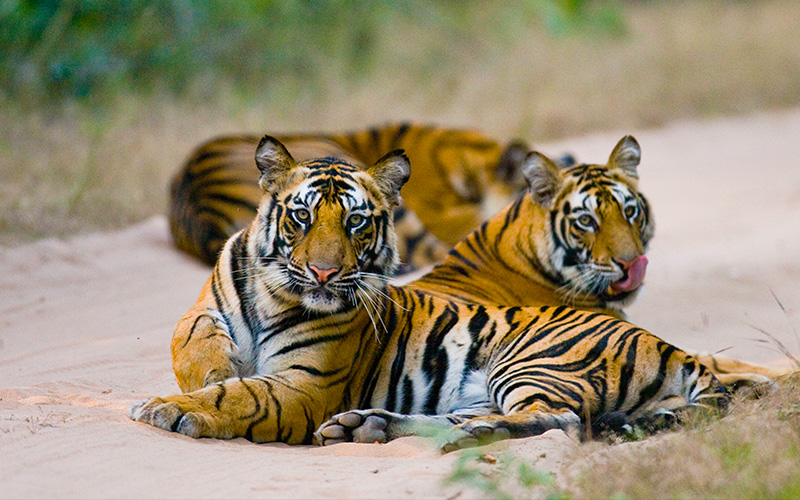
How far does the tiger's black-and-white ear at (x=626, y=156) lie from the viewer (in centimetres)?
463

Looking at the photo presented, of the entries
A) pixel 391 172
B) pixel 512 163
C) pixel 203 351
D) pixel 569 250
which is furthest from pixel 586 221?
pixel 512 163

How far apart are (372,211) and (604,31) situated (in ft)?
39.7

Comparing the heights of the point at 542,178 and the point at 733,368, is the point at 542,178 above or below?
above

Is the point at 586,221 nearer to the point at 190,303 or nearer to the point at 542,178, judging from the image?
the point at 542,178

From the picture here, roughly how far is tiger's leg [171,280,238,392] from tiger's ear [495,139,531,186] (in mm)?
4459

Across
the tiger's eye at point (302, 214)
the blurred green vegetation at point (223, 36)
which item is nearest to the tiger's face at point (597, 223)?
the tiger's eye at point (302, 214)

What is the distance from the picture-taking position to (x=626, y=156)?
183 inches

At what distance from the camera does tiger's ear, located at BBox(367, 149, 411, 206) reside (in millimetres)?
3727

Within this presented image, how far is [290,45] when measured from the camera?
12.3 metres

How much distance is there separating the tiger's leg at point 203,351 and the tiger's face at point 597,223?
1.72 m

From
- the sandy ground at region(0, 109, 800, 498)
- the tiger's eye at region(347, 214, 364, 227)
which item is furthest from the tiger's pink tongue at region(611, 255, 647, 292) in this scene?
the tiger's eye at region(347, 214, 364, 227)

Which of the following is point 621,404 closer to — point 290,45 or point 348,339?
point 348,339

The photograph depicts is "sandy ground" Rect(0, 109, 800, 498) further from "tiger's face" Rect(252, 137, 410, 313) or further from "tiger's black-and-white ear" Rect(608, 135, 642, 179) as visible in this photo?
"tiger's black-and-white ear" Rect(608, 135, 642, 179)

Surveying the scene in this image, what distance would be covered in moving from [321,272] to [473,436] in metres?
0.78
